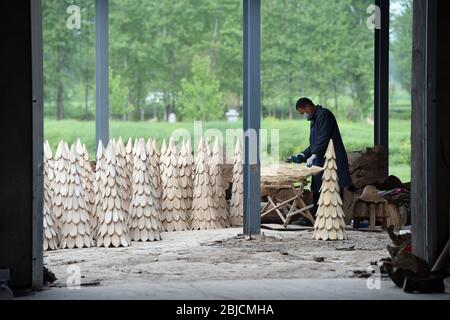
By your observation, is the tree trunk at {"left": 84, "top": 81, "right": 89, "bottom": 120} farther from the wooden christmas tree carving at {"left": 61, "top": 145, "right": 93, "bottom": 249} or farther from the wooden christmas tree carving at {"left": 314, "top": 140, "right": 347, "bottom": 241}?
the wooden christmas tree carving at {"left": 314, "top": 140, "right": 347, "bottom": 241}

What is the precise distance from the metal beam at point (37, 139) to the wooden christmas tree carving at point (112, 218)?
4890 mm

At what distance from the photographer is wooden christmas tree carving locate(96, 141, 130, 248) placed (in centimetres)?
1431

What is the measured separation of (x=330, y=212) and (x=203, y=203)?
2644 millimetres

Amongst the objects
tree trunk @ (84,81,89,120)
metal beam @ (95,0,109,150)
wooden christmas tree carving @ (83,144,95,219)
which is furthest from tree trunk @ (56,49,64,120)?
wooden christmas tree carving @ (83,144,95,219)

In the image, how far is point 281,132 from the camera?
33.1 metres

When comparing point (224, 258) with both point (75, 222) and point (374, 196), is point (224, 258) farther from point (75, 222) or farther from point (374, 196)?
point (374, 196)

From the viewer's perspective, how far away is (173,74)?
1373 inches

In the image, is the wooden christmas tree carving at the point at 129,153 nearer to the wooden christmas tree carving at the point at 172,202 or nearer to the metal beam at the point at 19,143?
the wooden christmas tree carving at the point at 172,202

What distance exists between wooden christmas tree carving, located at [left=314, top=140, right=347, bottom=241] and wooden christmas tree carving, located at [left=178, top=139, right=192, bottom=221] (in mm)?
2680

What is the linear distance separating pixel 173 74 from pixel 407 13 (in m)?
8.50

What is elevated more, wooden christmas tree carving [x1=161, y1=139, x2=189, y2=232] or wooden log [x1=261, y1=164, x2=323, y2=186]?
wooden log [x1=261, y1=164, x2=323, y2=186]

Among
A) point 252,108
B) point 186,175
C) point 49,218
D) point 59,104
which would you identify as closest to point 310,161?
point 186,175
